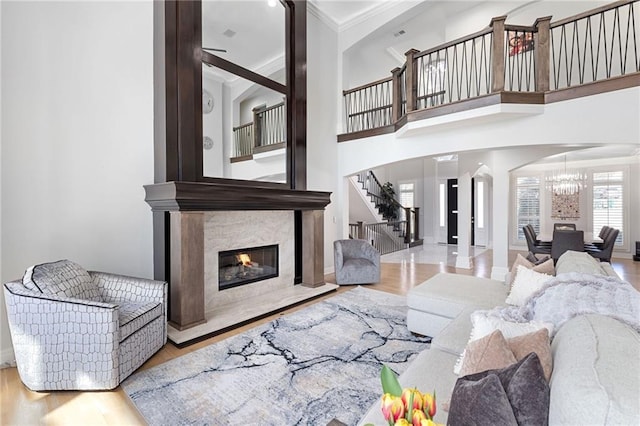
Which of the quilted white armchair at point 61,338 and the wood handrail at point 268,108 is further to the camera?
the wood handrail at point 268,108

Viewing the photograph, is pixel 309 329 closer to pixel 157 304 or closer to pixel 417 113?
pixel 157 304

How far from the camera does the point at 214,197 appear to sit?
3.19 meters

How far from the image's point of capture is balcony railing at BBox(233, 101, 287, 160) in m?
4.07

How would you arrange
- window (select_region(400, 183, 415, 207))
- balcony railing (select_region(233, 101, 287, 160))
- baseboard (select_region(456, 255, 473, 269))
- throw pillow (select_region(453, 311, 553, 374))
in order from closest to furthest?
throw pillow (select_region(453, 311, 553, 374)) < balcony railing (select_region(233, 101, 287, 160)) < baseboard (select_region(456, 255, 473, 269)) < window (select_region(400, 183, 415, 207))

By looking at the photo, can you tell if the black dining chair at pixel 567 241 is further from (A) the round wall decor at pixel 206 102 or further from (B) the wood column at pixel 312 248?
(A) the round wall decor at pixel 206 102

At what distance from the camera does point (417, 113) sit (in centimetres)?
455

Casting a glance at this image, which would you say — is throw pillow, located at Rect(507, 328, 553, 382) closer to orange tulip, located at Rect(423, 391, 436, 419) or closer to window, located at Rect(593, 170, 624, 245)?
orange tulip, located at Rect(423, 391, 436, 419)

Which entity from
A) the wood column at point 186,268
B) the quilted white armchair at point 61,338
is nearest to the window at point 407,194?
the wood column at point 186,268

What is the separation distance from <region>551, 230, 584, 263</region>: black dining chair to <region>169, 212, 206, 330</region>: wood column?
5.92 meters

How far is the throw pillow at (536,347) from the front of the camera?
1.19 metres

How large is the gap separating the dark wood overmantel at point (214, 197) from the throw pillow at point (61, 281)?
922 millimetres

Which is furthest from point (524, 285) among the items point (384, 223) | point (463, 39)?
point (384, 223)

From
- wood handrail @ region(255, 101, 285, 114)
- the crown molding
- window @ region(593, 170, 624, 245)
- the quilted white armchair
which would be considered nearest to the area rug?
the quilted white armchair

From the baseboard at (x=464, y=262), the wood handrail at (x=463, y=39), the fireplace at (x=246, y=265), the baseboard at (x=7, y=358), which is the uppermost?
the wood handrail at (x=463, y=39)
